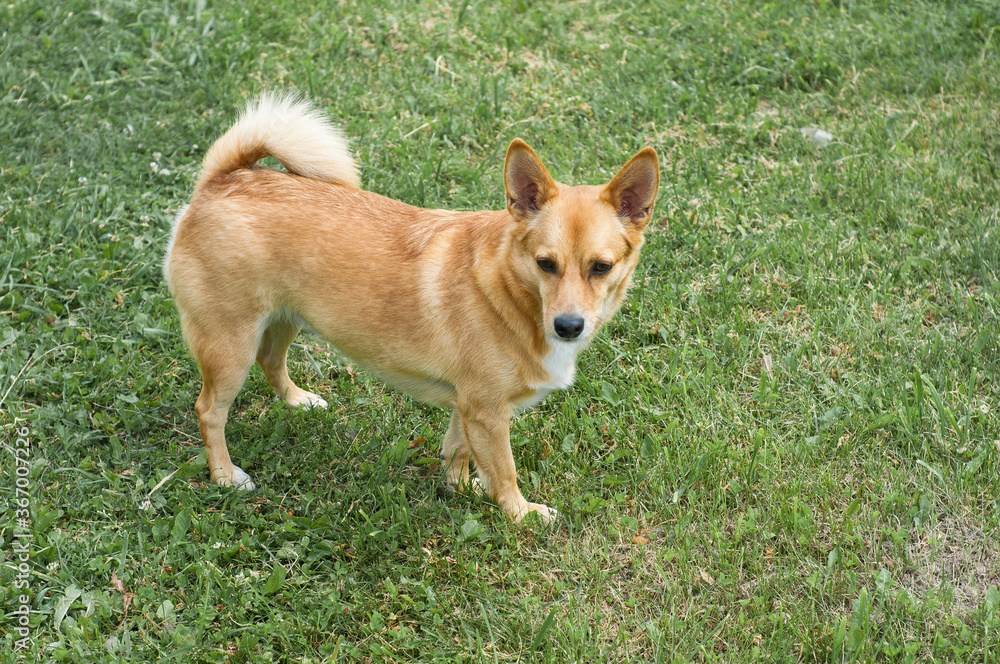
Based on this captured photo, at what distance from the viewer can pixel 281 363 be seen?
168 inches

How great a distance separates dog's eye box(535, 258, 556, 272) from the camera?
129 inches

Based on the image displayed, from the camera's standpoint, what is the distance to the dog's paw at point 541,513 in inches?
146

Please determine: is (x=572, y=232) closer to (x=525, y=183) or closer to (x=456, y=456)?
(x=525, y=183)

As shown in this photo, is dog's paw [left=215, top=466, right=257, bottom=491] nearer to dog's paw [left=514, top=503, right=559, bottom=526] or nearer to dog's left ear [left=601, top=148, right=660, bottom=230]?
dog's paw [left=514, top=503, right=559, bottom=526]

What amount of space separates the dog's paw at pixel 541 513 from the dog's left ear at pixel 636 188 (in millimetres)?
1363

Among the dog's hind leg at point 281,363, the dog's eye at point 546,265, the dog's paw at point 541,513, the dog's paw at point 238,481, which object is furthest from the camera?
the dog's hind leg at point 281,363

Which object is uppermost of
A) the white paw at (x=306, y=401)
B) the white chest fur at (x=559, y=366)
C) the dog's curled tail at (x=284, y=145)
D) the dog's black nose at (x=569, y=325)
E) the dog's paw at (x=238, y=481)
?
the dog's curled tail at (x=284, y=145)

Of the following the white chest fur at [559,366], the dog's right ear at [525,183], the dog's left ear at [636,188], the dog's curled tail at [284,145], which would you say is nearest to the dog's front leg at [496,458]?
the white chest fur at [559,366]

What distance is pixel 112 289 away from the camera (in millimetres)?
4770

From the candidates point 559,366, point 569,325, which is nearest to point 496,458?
point 559,366

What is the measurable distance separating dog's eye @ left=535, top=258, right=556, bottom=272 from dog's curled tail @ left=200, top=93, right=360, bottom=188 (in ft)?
3.87

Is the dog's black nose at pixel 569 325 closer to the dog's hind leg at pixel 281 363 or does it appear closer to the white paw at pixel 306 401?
the dog's hind leg at pixel 281 363

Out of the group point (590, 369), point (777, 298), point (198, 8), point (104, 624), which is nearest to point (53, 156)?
point (198, 8)

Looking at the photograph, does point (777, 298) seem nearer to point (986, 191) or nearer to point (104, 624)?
point (986, 191)
